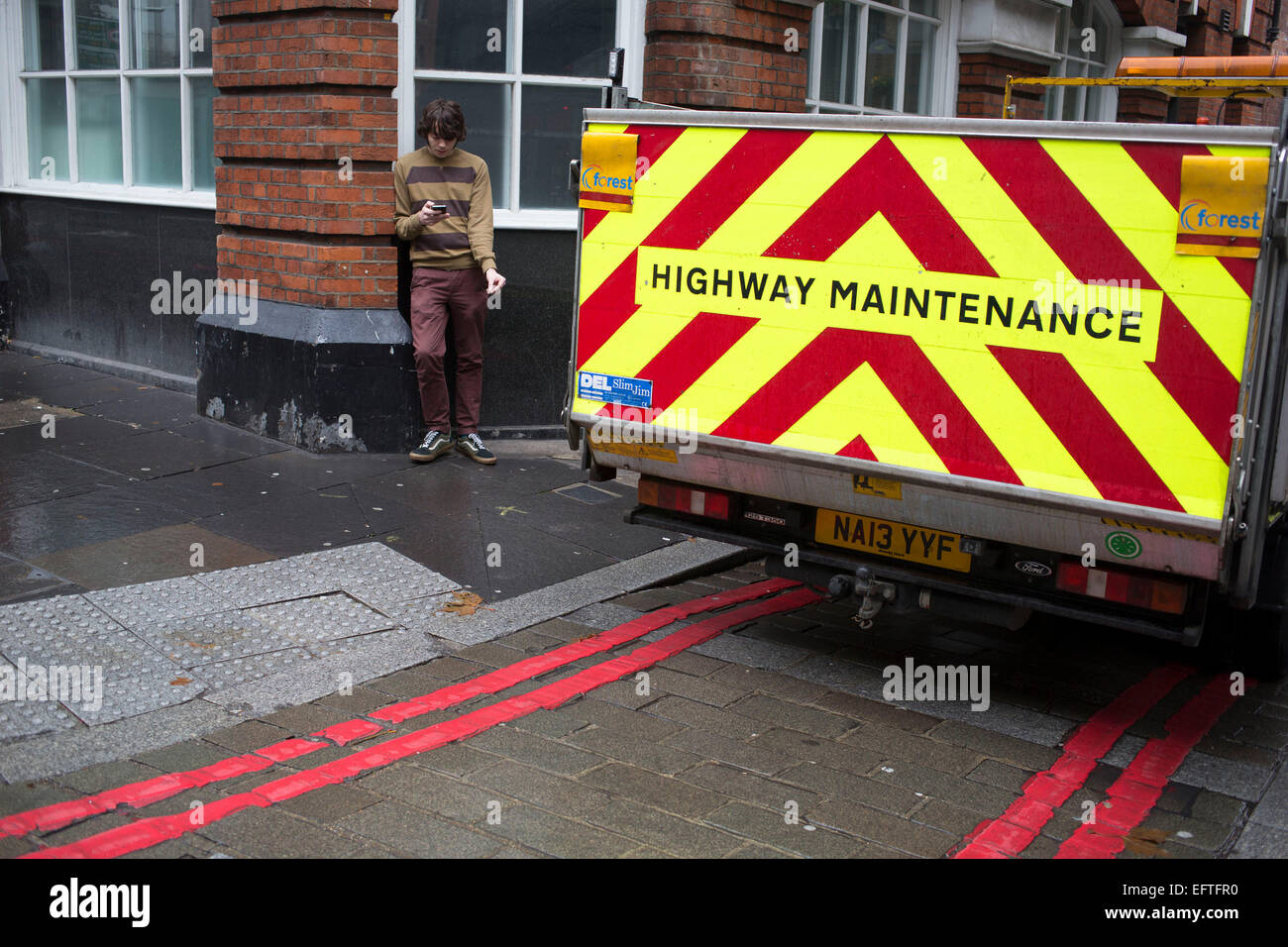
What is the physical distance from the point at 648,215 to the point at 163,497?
11.0ft

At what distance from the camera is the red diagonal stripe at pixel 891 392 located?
174 inches

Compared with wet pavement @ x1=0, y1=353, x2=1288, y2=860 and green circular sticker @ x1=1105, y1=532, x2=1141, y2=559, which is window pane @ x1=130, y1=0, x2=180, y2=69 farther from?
green circular sticker @ x1=1105, y1=532, x2=1141, y2=559

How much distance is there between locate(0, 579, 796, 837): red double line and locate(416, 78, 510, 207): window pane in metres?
3.68

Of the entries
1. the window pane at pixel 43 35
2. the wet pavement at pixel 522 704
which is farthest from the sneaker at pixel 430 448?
the window pane at pixel 43 35

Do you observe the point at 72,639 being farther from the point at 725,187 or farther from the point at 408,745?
the point at 725,187

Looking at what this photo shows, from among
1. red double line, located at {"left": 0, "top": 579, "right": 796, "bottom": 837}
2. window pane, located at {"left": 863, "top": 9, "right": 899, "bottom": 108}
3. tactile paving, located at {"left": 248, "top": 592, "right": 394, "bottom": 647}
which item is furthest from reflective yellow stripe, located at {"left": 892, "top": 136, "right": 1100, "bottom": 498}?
window pane, located at {"left": 863, "top": 9, "right": 899, "bottom": 108}

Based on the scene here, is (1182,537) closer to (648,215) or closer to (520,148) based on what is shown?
(648,215)

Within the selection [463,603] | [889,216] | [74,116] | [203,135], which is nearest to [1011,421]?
[889,216]

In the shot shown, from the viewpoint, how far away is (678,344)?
5.02 meters

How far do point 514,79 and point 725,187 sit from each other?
3978 millimetres

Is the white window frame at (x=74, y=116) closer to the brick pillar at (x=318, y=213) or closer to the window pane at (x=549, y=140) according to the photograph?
the brick pillar at (x=318, y=213)

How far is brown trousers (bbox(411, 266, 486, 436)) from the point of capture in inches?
305

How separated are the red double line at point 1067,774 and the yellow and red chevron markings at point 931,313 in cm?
101

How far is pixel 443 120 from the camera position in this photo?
24.7 ft
